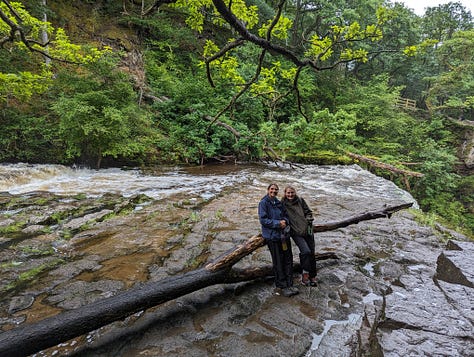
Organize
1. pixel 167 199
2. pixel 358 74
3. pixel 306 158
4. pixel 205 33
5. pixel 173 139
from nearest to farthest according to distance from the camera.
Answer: pixel 167 199, pixel 173 139, pixel 306 158, pixel 205 33, pixel 358 74

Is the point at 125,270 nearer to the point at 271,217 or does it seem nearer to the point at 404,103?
the point at 271,217

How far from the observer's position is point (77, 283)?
4008 mm

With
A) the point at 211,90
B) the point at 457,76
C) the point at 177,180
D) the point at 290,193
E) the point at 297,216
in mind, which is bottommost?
the point at 177,180

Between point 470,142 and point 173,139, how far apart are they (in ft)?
95.2

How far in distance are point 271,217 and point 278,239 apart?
336 millimetres

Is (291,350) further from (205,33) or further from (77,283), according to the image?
(205,33)

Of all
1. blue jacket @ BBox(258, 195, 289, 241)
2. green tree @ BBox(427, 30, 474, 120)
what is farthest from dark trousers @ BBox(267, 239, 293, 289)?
green tree @ BBox(427, 30, 474, 120)

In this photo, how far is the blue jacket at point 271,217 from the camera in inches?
155

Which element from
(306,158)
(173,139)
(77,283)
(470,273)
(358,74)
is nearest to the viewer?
(77,283)

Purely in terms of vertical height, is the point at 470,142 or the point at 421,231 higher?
the point at 470,142

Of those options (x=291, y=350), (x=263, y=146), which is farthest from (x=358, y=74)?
(x=291, y=350)

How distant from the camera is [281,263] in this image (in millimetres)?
4086

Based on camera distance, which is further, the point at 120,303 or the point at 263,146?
the point at 263,146

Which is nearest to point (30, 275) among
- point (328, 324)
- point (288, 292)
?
point (288, 292)
